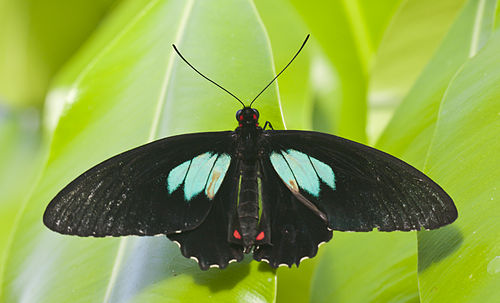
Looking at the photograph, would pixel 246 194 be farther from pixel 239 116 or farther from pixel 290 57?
pixel 290 57

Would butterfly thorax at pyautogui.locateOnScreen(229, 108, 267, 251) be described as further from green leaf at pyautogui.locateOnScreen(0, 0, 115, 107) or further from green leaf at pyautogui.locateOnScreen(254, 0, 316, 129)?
green leaf at pyautogui.locateOnScreen(0, 0, 115, 107)

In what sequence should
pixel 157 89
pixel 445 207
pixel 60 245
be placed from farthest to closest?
pixel 157 89 < pixel 60 245 < pixel 445 207

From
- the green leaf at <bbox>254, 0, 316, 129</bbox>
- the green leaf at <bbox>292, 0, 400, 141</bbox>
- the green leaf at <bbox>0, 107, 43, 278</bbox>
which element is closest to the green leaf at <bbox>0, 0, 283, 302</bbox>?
the green leaf at <bbox>254, 0, 316, 129</bbox>

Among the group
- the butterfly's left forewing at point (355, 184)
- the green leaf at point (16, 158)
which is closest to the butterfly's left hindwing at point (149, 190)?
the butterfly's left forewing at point (355, 184)

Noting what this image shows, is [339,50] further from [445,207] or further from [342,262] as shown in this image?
[445,207]

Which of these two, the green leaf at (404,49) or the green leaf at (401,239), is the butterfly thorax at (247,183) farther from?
the green leaf at (404,49)

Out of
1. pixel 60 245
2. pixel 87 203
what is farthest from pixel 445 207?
pixel 60 245

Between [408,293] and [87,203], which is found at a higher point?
[87,203]
